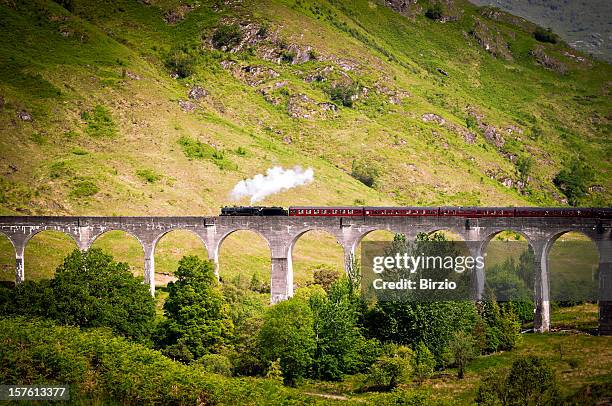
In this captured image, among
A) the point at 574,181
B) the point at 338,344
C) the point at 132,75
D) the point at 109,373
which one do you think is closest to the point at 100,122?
the point at 132,75

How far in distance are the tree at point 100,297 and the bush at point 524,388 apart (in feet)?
99.3

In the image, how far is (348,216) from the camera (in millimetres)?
81812

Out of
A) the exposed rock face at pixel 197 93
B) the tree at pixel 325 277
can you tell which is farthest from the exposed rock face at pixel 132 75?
the tree at pixel 325 277

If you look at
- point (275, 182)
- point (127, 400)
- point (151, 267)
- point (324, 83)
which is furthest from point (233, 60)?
point (127, 400)

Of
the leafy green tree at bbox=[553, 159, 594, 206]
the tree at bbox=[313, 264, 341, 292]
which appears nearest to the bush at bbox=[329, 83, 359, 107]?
the leafy green tree at bbox=[553, 159, 594, 206]

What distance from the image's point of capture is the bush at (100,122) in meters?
135

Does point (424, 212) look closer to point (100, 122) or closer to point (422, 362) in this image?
point (422, 362)

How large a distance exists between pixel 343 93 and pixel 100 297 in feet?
352

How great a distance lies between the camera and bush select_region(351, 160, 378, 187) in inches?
5728

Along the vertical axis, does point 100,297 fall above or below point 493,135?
below

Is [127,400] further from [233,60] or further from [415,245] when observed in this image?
[233,60]

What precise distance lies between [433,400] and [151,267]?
40.5m

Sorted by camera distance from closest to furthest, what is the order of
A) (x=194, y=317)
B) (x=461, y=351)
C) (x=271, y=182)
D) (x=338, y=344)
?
(x=461, y=351)
(x=338, y=344)
(x=194, y=317)
(x=271, y=182)

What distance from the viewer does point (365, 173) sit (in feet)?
480
